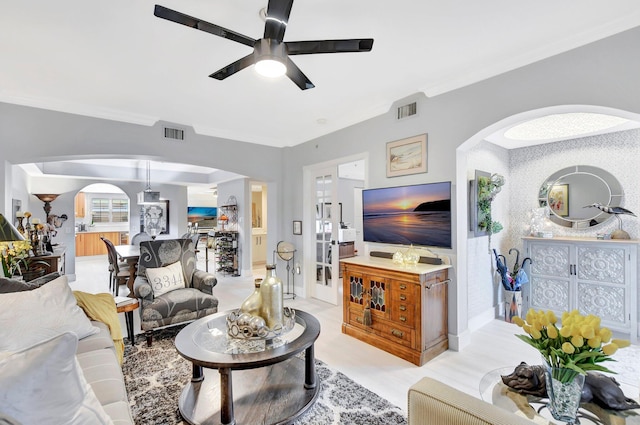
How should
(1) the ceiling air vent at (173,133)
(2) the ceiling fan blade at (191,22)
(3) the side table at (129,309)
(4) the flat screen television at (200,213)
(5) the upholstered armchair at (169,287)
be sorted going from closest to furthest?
1. (2) the ceiling fan blade at (191,22)
2. (3) the side table at (129,309)
3. (5) the upholstered armchair at (169,287)
4. (1) the ceiling air vent at (173,133)
5. (4) the flat screen television at (200,213)

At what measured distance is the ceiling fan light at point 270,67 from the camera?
187 cm

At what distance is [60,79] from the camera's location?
299 cm

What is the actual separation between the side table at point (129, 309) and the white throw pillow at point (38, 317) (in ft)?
2.03

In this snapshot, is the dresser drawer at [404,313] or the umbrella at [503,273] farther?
the umbrella at [503,273]

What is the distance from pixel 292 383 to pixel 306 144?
12.2ft

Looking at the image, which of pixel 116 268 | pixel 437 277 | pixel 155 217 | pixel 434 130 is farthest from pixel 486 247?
pixel 155 217

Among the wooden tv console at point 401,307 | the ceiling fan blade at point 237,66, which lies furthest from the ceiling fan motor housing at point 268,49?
the wooden tv console at point 401,307

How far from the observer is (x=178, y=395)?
233 cm

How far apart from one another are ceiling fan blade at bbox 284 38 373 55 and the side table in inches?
108

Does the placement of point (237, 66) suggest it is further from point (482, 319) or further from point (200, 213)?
point (200, 213)

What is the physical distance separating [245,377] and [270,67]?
2398mm

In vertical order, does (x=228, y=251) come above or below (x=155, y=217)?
below

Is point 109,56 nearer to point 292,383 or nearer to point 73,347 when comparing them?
point 73,347

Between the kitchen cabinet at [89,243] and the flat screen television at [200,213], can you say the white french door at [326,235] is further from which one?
the flat screen television at [200,213]
